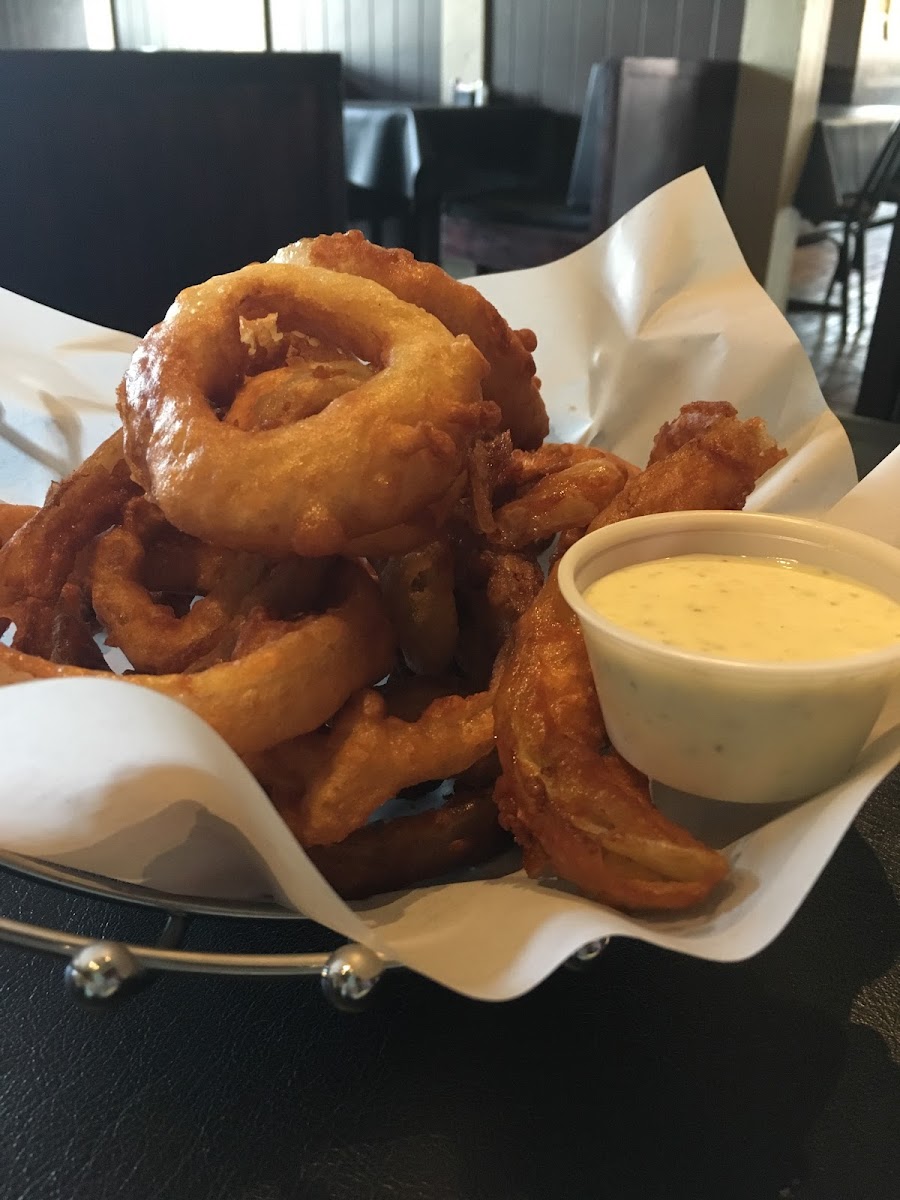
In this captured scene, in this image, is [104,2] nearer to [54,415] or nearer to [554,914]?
[54,415]

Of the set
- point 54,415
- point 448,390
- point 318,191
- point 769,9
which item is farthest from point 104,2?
point 448,390

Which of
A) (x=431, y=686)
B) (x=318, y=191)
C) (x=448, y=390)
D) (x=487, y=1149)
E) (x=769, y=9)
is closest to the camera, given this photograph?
(x=487, y=1149)

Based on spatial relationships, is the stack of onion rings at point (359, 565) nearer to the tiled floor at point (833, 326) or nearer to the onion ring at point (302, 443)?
the onion ring at point (302, 443)

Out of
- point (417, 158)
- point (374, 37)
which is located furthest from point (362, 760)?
point (374, 37)

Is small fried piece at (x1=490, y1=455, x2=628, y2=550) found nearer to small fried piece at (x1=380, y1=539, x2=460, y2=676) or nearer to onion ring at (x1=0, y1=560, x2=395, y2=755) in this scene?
small fried piece at (x1=380, y1=539, x2=460, y2=676)

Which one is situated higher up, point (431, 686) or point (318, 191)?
point (318, 191)

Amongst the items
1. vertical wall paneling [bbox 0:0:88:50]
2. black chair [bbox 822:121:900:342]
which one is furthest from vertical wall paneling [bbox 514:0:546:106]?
vertical wall paneling [bbox 0:0:88:50]

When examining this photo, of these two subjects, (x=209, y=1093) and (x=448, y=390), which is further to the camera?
(x=448, y=390)
